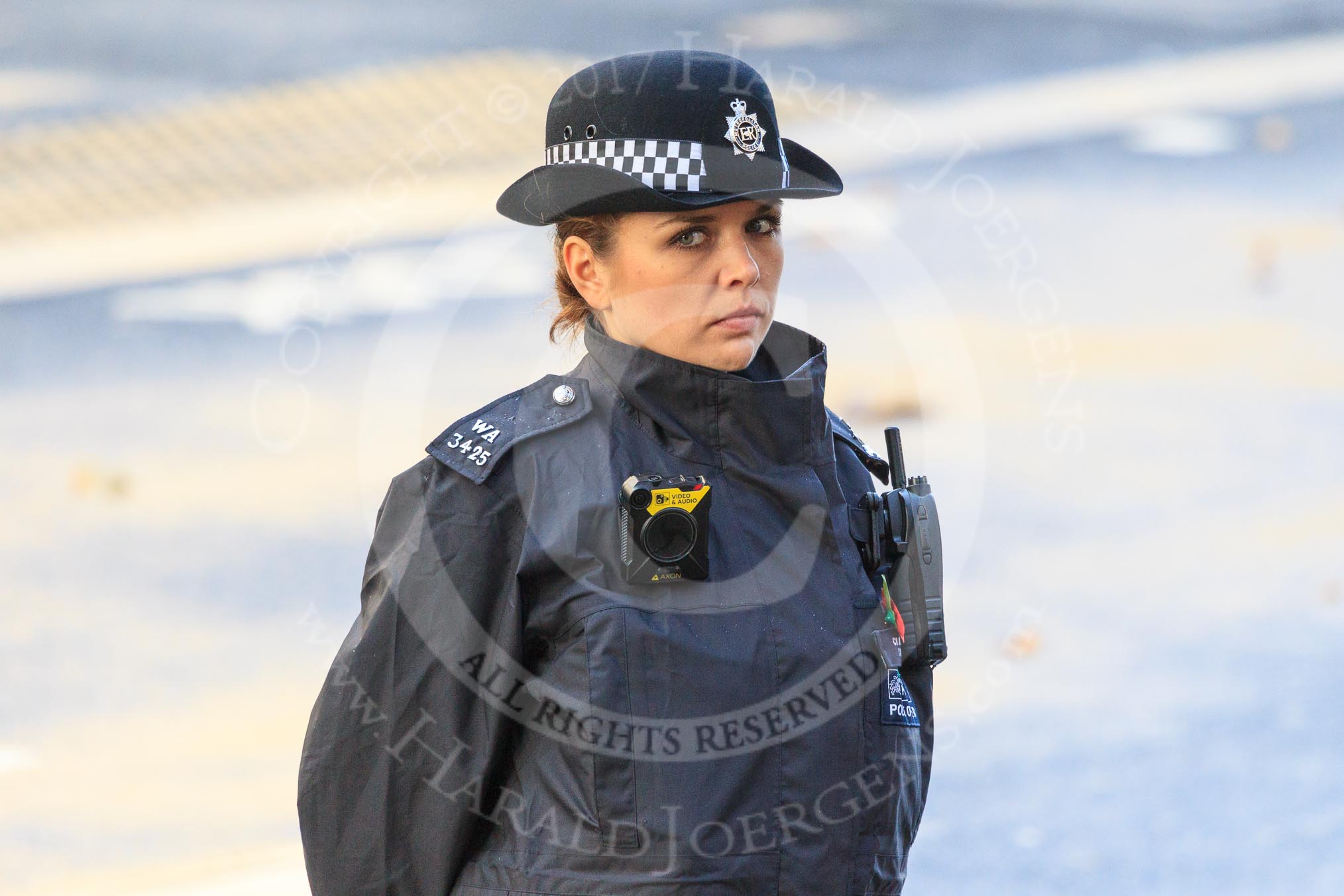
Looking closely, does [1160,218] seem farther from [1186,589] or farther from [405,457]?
[405,457]

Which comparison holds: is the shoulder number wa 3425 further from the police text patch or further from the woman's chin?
the police text patch

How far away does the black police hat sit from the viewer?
4.66 feet

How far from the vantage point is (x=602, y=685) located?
51.6 inches

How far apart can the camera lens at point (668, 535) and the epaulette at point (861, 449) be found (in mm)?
325

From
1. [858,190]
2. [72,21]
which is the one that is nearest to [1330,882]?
[858,190]

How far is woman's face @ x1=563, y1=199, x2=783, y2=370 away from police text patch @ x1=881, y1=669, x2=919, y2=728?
1.14ft

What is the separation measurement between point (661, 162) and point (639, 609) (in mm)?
437

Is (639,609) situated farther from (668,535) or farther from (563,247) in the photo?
(563,247)

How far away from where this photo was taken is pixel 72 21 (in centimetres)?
554

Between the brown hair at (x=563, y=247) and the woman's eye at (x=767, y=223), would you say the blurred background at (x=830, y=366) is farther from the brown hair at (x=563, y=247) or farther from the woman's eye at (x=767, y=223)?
the woman's eye at (x=767, y=223)

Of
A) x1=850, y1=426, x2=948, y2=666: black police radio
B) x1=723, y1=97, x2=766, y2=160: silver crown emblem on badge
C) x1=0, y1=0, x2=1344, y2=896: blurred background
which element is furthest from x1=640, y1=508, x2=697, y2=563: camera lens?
x1=0, y1=0, x2=1344, y2=896: blurred background

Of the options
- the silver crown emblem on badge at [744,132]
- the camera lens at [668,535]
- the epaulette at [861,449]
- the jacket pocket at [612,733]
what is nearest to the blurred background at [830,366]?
the epaulette at [861,449]

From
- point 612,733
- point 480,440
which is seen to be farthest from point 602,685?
point 480,440

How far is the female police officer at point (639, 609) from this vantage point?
1321 millimetres
